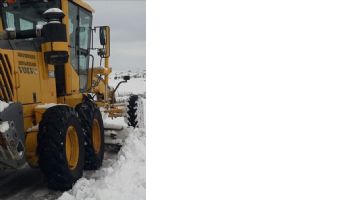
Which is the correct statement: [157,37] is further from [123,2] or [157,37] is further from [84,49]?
[84,49]

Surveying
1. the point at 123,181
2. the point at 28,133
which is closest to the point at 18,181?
the point at 28,133

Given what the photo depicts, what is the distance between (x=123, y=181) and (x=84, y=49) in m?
1.05

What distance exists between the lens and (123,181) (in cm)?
226

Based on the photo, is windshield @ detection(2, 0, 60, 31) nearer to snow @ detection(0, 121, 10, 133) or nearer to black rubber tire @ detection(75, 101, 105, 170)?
black rubber tire @ detection(75, 101, 105, 170)

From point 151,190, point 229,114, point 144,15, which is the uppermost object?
point 144,15

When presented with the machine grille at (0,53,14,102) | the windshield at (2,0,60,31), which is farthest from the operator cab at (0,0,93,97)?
the machine grille at (0,53,14,102)

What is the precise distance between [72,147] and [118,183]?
0.32 m

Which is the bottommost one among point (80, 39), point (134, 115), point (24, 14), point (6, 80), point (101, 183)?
point (101, 183)

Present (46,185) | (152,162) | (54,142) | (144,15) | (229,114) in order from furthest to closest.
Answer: (46,185), (54,142), (144,15), (152,162), (229,114)

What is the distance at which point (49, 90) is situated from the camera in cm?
241

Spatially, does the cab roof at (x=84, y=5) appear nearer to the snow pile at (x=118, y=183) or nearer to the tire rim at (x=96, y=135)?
the tire rim at (x=96, y=135)

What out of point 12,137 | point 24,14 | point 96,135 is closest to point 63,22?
point 24,14

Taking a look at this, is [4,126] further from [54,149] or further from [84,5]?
[84,5]

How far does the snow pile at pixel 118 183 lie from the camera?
204 cm
